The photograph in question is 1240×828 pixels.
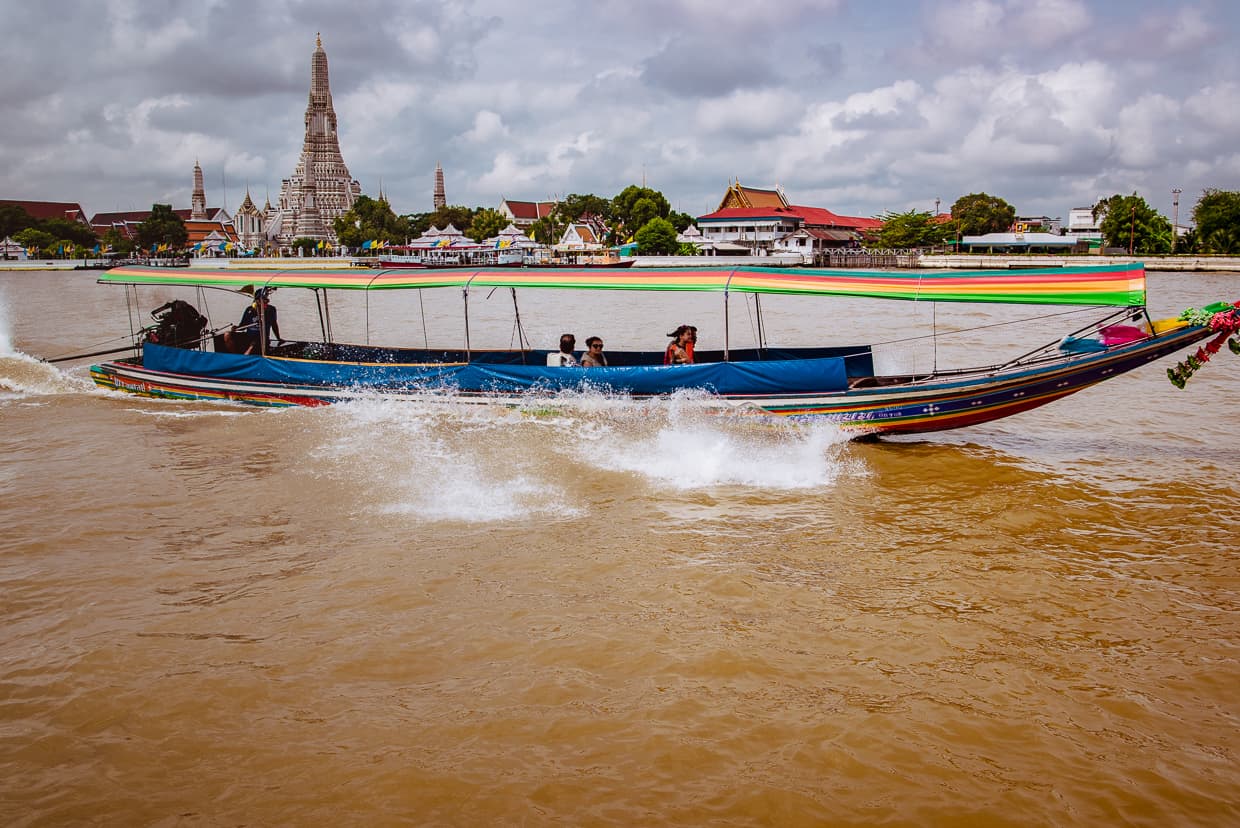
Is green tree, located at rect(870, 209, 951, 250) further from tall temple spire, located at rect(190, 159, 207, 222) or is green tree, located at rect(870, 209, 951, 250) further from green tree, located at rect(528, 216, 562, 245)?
tall temple spire, located at rect(190, 159, 207, 222)

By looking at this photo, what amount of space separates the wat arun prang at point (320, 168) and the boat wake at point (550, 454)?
10141 centimetres

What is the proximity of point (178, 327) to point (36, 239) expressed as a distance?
9047 cm

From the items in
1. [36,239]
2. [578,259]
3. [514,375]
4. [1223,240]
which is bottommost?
[514,375]

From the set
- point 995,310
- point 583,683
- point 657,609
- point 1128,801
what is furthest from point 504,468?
point 995,310

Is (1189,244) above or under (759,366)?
above

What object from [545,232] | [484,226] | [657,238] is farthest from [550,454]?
[545,232]

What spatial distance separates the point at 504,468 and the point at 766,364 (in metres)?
3.30

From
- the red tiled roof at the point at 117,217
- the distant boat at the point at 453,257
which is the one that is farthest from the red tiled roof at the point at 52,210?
the distant boat at the point at 453,257

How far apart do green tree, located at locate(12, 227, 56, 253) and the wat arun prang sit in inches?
1003

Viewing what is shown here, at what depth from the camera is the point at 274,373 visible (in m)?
12.4

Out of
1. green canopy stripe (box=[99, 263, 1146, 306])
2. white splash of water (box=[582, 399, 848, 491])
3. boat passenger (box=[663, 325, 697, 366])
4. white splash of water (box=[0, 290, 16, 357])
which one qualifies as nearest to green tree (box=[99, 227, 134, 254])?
white splash of water (box=[0, 290, 16, 357])

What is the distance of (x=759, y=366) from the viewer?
9828 mm

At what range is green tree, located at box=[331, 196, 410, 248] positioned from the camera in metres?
79.8

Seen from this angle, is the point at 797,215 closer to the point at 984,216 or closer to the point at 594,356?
the point at 984,216
